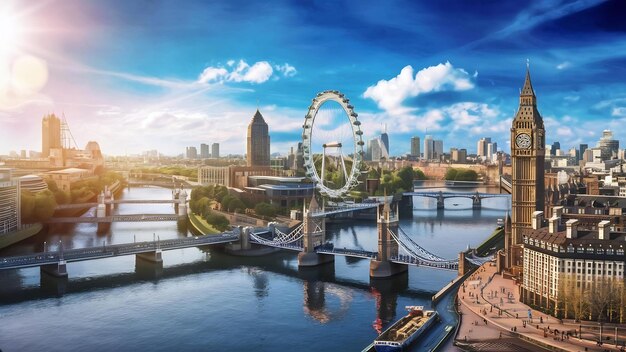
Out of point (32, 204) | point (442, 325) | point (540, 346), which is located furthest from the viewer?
point (32, 204)

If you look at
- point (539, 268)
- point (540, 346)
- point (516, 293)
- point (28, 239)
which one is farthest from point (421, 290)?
point (28, 239)

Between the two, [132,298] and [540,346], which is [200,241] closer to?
[132,298]

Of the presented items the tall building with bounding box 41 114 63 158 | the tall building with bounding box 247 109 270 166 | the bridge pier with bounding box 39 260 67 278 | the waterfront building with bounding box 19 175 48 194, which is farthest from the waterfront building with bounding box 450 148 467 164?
the bridge pier with bounding box 39 260 67 278

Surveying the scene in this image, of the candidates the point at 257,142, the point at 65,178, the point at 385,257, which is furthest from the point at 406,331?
the point at 257,142

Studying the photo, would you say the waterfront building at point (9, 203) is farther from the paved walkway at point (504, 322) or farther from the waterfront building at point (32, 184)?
the paved walkway at point (504, 322)

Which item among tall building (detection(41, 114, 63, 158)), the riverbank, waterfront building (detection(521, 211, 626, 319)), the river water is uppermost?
tall building (detection(41, 114, 63, 158))

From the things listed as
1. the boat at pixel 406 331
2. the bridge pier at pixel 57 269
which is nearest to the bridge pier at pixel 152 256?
the bridge pier at pixel 57 269

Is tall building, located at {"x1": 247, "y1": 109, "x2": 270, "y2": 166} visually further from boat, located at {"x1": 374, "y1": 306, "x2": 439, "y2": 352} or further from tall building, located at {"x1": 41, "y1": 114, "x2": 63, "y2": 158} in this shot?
boat, located at {"x1": 374, "y1": 306, "x2": 439, "y2": 352}
